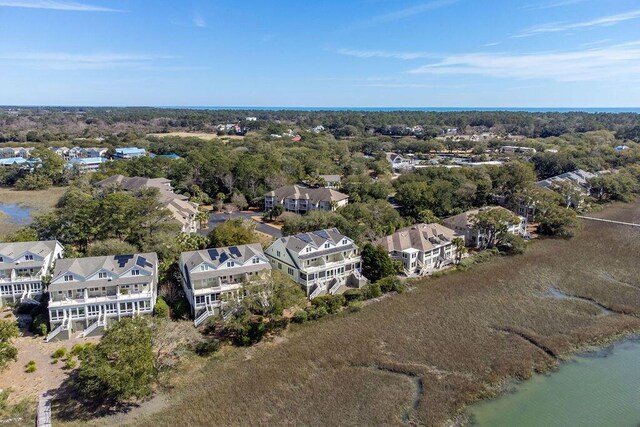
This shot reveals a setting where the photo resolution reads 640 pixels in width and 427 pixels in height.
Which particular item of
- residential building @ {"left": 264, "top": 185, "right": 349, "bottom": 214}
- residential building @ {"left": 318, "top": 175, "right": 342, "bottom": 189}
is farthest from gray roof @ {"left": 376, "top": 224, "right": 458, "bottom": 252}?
residential building @ {"left": 318, "top": 175, "right": 342, "bottom": 189}

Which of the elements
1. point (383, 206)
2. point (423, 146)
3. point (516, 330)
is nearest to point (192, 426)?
Result: point (516, 330)

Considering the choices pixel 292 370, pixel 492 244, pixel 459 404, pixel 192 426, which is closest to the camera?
pixel 192 426

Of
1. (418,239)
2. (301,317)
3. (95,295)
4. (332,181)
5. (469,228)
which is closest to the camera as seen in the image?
(95,295)

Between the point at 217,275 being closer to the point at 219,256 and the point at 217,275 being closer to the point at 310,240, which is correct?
the point at 219,256

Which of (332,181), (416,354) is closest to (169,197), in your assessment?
(332,181)

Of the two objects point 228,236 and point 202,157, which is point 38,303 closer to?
point 228,236

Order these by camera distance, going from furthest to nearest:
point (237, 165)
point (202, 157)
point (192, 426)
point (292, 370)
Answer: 1. point (202, 157)
2. point (237, 165)
3. point (292, 370)
4. point (192, 426)

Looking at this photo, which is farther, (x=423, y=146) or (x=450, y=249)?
(x=423, y=146)
